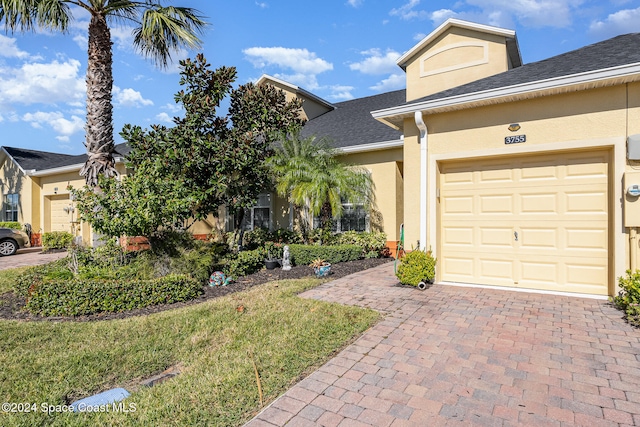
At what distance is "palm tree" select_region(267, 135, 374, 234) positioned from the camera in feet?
31.9

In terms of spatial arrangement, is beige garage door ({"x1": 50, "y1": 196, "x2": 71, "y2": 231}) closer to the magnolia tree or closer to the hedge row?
the magnolia tree

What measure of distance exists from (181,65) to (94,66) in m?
2.41

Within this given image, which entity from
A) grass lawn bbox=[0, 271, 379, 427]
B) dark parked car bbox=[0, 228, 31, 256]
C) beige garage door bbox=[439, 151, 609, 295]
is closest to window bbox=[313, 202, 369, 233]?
beige garage door bbox=[439, 151, 609, 295]

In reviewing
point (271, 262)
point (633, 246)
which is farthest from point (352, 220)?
point (633, 246)

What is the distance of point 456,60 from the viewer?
10469mm

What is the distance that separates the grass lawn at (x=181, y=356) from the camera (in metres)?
2.88

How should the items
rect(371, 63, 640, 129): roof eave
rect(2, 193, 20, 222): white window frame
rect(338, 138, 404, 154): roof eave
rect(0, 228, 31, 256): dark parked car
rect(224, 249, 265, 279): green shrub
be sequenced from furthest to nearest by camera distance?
rect(2, 193, 20, 222): white window frame < rect(0, 228, 31, 256): dark parked car < rect(338, 138, 404, 154): roof eave < rect(224, 249, 265, 279): green shrub < rect(371, 63, 640, 129): roof eave

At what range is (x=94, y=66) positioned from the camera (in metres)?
9.14

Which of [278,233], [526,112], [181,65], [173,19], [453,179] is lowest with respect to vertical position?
[278,233]

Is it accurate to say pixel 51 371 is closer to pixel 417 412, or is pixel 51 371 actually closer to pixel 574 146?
pixel 417 412

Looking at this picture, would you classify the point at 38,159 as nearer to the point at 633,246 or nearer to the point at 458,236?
the point at 458,236

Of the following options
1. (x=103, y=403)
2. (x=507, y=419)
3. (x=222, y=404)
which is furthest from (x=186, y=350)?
(x=507, y=419)

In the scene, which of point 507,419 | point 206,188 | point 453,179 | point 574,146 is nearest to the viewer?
point 507,419

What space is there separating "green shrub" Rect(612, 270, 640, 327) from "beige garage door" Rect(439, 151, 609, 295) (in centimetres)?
53
